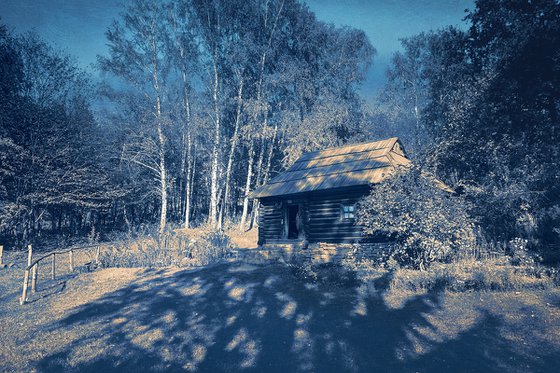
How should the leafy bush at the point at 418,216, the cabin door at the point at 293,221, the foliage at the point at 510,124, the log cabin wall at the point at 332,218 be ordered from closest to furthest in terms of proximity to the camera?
1. the leafy bush at the point at 418,216
2. the foliage at the point at 510,124
3. the log cabin wall at the point at 332,218
4. the cabin door at the point at 293,221

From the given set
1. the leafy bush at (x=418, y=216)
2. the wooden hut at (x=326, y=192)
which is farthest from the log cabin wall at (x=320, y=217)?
the leafy bush at (x=418, y=216)

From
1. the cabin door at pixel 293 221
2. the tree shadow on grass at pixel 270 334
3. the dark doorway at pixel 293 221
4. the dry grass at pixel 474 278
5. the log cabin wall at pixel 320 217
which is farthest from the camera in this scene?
the dark doorway at pixel 293 221

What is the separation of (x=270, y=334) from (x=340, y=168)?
991 centimetres

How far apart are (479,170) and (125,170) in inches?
991

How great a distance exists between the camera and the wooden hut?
12.6m

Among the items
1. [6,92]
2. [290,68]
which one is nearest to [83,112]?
[6,92]

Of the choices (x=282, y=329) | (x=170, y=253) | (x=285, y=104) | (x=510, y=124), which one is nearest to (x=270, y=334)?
(x=282, y=329)

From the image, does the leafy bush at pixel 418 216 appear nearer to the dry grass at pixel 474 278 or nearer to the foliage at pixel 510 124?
the dry grass at pixel 474 278

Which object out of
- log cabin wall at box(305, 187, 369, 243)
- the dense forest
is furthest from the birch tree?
log cabin wall at box(305, 187, 369, 243)

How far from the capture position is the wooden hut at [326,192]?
12617 millimetres

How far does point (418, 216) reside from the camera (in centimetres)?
886

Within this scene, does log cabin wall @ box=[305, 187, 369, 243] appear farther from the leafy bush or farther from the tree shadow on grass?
the tree shadow on grass

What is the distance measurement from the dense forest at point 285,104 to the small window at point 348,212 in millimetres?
3441

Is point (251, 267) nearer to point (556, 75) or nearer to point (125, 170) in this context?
point (556, 75)
